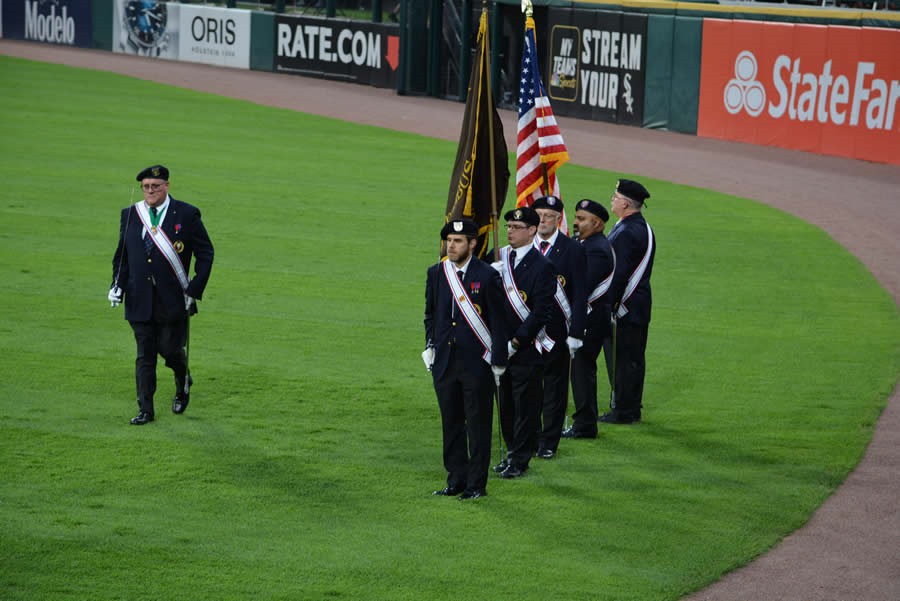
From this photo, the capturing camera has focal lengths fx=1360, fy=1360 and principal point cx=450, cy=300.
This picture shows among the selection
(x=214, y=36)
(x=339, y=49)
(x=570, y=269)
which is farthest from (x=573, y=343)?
(x=214, y=36)

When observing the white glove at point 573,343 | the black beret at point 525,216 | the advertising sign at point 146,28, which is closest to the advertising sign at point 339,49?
the advertising sign at point 146,28

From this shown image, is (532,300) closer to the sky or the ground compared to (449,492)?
closer to the sky

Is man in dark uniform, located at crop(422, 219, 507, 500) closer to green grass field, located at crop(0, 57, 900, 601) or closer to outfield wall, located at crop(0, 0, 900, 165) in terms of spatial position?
green grass field, located at crop(0, 57, 900, 601)

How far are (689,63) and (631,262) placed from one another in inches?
727

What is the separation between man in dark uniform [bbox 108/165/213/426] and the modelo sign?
3797 centimetres

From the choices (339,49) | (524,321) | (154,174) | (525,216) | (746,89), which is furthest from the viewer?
(339,49)

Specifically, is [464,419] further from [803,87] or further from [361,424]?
[803,87]

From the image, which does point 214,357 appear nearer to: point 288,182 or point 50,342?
point 50,342

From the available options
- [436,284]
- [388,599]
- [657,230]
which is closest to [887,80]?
[657,230]

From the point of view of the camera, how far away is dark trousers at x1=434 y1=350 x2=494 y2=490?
8.42m

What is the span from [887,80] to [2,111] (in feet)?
56.1

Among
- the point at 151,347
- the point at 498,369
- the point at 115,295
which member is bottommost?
the point at 151,347

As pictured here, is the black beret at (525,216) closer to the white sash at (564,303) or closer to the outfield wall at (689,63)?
the white sash at (564,303)

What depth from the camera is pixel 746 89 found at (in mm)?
26781
